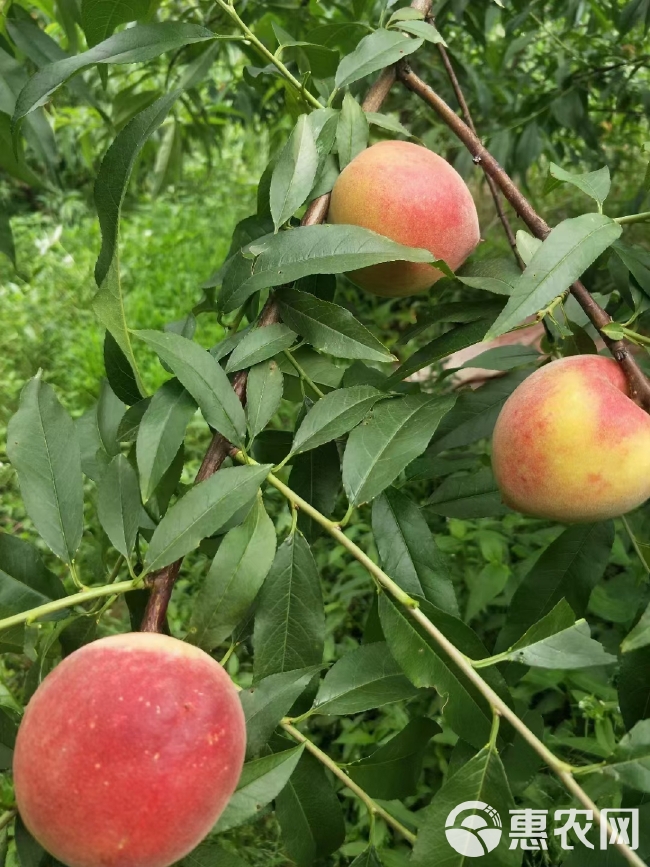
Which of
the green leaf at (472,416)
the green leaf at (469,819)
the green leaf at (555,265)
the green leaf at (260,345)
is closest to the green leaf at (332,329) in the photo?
the green leaf at (260,345)

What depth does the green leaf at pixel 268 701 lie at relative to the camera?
57cm

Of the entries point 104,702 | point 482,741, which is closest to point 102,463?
point 104,702

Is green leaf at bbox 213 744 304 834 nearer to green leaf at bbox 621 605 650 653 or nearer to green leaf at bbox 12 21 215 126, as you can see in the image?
green leaf at bbox 621 605 650 653

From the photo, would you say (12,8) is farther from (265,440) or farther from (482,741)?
(482,741)

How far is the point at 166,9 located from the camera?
1.62m

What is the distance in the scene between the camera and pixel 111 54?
70cm

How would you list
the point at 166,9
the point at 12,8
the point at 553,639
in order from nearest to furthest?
the point at 553,639, the point at 12,8, the point at 166,9

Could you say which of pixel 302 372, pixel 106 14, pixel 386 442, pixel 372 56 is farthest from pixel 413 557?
pixel 106 14

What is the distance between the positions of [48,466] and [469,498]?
45 cm

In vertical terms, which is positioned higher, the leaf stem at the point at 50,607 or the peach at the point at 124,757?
the leaf stem at the point at 50,607

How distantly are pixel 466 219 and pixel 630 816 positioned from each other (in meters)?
0.59

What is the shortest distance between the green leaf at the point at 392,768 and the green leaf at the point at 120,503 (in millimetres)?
300

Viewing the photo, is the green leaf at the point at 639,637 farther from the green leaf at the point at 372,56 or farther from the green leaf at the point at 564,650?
the green leaf at the point at 372,56

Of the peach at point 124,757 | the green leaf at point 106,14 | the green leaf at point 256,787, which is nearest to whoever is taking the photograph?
the peach at point 124,757
